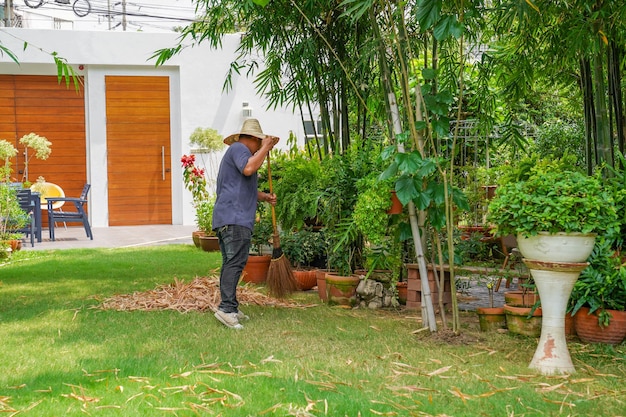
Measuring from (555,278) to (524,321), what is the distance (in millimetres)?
796

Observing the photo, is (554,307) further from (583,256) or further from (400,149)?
(400,149)

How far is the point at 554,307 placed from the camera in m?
3.66

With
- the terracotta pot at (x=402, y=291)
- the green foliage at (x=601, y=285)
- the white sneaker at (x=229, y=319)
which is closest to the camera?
the green foliage at (x=601, y=285)

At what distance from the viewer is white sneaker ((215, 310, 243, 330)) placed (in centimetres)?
468

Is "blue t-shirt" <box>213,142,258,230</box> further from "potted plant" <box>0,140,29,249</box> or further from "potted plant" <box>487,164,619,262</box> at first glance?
"potted plant" <box>0,140,29,249</box>

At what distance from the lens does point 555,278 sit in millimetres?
3641

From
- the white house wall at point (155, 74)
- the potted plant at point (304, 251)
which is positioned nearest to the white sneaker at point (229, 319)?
the potted plant at point (304, 251)

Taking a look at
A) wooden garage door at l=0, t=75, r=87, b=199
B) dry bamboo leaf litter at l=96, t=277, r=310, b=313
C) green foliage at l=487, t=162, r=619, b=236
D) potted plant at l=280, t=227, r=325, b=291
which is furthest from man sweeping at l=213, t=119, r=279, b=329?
wooden garage door at l=0, t=75, r=87, b=199

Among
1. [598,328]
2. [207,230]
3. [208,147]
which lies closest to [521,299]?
[598,328]

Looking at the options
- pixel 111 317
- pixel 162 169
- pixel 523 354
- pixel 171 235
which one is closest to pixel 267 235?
pixel 111 317

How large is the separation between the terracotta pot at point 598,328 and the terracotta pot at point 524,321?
22cm

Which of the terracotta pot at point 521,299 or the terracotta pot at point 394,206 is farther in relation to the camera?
the terracotta pot at point 394,206

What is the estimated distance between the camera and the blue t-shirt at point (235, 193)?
4863 millimetres

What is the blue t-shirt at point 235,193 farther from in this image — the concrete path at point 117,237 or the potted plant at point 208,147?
the potted plant at point 208,147
